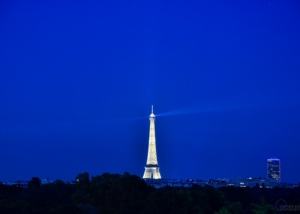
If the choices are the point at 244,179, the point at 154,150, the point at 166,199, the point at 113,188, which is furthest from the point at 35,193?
the point at 244,179

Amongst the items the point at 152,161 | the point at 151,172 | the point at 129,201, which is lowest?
the point at 129,201

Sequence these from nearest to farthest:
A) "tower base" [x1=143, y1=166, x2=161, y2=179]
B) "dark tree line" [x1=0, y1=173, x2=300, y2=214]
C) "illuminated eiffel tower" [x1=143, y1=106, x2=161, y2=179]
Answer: "dark tree line" [x1=0, y1=173, x2=300, y2=214]
"illuminated eiffel tower" [x1=143, y1=106, x2=161, y2=179]
"tower base" [x1=143, y1=166, x2=161, y2=179]

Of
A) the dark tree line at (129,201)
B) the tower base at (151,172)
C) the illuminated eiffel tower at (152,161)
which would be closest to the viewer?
the dark tree line at (129,201)

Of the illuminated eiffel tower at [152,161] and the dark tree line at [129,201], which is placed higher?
the illuminated eiffel tower at [152,161]

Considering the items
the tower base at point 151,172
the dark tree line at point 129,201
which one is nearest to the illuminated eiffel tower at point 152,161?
the tower base at point 151,172

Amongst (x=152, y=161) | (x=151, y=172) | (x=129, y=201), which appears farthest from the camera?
(x=151, y=172)

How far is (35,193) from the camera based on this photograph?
51.4m

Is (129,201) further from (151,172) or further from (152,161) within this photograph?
(151,172)

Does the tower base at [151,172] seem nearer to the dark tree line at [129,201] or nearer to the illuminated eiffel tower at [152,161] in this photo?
the illuminated eiffel tower at [152,161]

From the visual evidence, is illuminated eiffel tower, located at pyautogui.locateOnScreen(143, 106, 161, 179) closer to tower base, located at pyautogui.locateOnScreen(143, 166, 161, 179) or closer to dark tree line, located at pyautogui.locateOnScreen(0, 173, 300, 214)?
A: tower base, located at pyautogui.locateOnScreen(143, 166, 161, 179)

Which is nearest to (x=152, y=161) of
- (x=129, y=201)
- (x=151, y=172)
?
(x=151, y=172)

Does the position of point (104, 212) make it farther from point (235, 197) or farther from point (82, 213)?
point (235, 197)

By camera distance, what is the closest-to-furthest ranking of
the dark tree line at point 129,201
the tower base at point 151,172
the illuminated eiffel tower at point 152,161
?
1. the dark tree line at point 129,201
2. the illuminated eiffel tower at point 152,161
3. the tower base at point 151,172

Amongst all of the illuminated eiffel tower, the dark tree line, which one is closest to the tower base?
the illuminated eiffel tower
